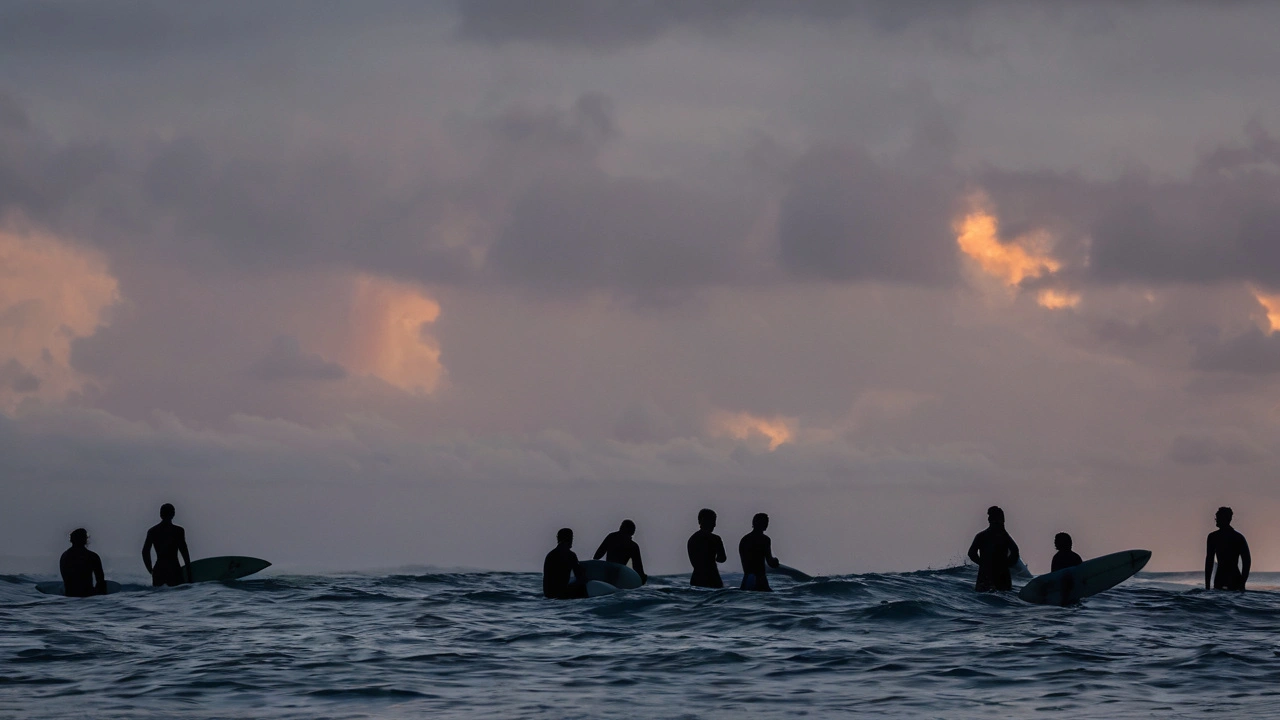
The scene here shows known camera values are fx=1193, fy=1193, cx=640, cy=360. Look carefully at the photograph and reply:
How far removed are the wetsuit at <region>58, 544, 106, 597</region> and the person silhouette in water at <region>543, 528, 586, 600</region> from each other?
27.7 feet

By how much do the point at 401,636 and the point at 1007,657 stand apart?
8783 millimetres

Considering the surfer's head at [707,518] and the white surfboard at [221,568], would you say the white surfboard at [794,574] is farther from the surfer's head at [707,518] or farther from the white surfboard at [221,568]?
the white surfboard at [221,568]

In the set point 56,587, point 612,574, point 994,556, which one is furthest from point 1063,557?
point 56,587

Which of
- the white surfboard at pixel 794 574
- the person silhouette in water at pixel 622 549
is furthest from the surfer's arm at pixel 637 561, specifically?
the white surfboard at pixel 794 574

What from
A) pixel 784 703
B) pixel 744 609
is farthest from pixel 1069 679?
pixel 744 609

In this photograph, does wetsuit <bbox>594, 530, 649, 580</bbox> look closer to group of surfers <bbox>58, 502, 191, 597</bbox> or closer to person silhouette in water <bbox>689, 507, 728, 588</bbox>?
person silhouette in water <bbox>689, 507, 728, 588</bbox>

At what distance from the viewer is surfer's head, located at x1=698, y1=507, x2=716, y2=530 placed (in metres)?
21.3

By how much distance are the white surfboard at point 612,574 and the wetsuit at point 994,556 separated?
6146 millimetres

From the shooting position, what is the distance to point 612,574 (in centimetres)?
2212

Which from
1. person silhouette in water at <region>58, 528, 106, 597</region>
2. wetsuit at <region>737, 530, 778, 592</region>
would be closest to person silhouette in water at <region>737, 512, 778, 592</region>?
wetsuit at <region>737, 530, 778, 592</region>

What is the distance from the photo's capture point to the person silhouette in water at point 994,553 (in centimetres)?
2123

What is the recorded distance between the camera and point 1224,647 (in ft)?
54.7

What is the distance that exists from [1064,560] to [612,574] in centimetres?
837

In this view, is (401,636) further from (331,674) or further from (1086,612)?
(1086,612)
